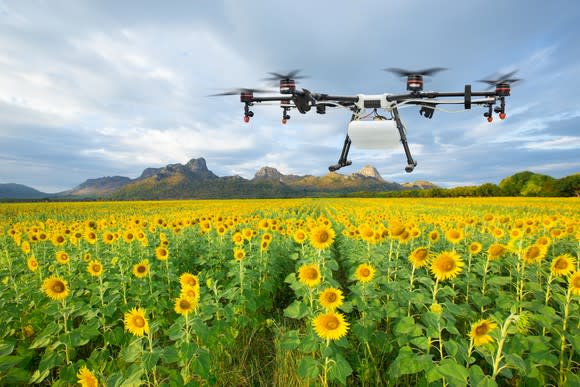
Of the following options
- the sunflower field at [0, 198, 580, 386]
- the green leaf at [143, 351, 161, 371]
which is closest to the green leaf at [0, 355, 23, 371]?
the sunflower field at [0, 198, 580, 386]

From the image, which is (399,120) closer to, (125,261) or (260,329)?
(260,329)

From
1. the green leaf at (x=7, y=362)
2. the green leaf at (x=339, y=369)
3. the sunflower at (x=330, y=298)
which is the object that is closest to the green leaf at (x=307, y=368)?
the green leaf at (x=339, y=369)

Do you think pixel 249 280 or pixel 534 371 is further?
pixel 249 280

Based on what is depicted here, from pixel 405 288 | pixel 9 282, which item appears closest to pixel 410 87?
pixel 405 288

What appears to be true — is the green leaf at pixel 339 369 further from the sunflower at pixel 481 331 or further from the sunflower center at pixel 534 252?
the sunflower center at pixel 534 252

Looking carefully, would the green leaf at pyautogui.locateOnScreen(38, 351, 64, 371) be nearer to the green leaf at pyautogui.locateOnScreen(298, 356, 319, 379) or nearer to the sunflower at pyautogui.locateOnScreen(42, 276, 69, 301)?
the sunflower at pyautogui.locateOnScreen(42, 276, 69, 301)
